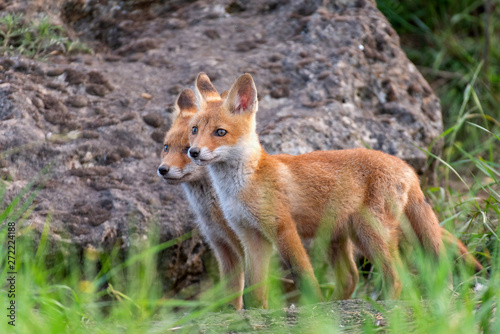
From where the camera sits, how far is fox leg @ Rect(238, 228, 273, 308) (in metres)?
4.55

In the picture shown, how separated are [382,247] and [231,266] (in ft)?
4.41

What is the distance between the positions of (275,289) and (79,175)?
2.21 m

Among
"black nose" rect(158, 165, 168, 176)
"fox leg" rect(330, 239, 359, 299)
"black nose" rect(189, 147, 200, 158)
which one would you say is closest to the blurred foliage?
"fox leg" rect(330, 239, 359, 299)

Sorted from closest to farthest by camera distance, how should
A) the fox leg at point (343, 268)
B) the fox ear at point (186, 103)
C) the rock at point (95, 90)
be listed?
the fox leg at point (343, 268) → the fox ear at point (186, 103) → the rock at point (95, 90)

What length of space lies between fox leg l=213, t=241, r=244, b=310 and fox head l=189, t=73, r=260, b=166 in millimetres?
963

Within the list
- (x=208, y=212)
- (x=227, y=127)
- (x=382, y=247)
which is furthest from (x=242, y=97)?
(x=382, y=247)

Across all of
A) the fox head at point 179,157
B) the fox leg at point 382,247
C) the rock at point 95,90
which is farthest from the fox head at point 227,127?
the rock at point 95,90

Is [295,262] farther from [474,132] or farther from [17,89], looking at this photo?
[474,132]

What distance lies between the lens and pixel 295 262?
436cm

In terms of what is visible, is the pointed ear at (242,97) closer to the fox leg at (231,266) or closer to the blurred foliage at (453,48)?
the fox leg at (231,266)

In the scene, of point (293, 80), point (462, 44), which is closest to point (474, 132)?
point (462, 44)

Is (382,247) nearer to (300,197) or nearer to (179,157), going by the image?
(300,197)

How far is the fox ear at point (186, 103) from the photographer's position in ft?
18.0

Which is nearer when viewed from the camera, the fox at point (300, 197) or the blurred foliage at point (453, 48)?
the fox at point (300, 197)
